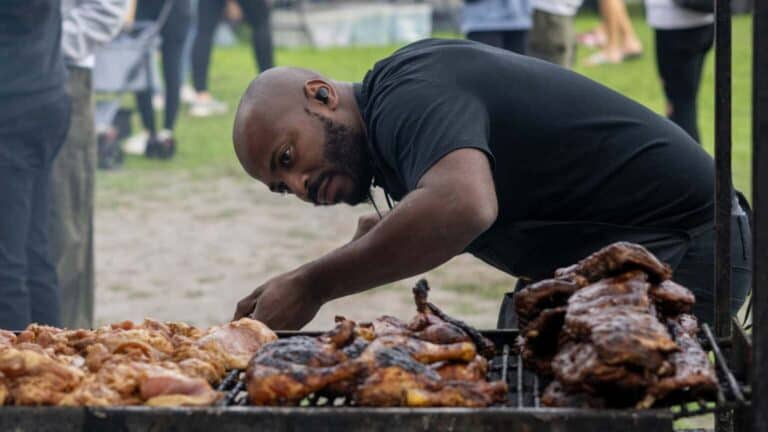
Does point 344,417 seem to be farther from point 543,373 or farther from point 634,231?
point 634,231

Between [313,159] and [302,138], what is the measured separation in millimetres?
69

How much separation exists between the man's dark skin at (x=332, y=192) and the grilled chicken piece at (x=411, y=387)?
734mm

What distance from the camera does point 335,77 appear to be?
17.0m

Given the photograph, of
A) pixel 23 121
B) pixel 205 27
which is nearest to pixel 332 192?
pixel 23 121

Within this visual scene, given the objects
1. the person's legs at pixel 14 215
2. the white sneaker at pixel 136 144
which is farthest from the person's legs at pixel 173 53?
the person's legs at pixel 14 215

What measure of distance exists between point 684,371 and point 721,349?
23.4 inches

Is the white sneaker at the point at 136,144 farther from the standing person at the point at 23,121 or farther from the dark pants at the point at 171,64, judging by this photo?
the standing person at the point at 23,121

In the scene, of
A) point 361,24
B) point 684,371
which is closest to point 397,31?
point 361,24

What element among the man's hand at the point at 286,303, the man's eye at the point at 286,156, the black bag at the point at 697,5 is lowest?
the black bag at the point at 697,5

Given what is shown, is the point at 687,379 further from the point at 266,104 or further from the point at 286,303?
the point at 266,104

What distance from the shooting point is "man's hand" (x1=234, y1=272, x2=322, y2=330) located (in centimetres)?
334

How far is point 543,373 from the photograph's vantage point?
2746mm

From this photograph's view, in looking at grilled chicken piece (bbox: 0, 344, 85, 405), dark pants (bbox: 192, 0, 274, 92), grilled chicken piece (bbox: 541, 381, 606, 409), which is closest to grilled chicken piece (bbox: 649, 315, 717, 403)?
grilled chicken piece (bbox: 541, 381, 606, 409)

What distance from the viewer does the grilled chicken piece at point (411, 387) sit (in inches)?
98.7
